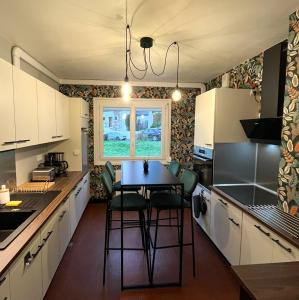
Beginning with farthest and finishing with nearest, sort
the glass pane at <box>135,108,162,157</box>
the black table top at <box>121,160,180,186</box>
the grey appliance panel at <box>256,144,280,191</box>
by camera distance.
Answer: the glass pane at <box>135,108,162,157</box> → the grey appliance panel at <box>256,144,280,191</box> → the black table top at <box>121,160,180,186</box>

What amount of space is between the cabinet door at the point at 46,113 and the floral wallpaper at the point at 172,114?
1503 millimetres

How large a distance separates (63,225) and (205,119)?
90.9 inches

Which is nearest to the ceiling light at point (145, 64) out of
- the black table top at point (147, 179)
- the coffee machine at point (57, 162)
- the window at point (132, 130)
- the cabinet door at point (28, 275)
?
the window at point (132, 130)

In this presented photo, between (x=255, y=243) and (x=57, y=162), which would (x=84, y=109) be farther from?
(x=255, y=243)

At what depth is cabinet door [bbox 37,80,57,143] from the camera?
2623 millimetres

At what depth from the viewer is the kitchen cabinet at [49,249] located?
76.1 inches

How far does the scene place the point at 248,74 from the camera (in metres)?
3.16

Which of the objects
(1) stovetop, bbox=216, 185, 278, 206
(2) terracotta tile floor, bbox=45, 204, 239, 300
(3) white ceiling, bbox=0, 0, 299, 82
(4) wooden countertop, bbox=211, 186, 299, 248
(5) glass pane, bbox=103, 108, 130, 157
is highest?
(3) white ceiling, bbox=0, 0, 299, 82

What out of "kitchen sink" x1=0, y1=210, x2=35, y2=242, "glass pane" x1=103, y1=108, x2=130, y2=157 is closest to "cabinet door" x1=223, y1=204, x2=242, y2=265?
"kitchen sink" x1=0, y1=210, x2=35, y2=242

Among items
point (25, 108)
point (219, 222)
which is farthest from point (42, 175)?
point (219, 222)

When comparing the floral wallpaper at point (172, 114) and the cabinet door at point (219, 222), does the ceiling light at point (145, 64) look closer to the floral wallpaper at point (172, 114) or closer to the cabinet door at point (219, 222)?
the floral wallpaper at point (172, 114)

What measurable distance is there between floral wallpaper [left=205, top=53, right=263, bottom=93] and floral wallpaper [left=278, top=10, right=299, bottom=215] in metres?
0.96

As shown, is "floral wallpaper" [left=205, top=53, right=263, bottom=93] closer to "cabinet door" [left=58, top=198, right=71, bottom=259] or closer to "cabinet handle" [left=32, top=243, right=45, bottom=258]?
"cabinet door" [left=58, top=198, right=71, bottom=259]

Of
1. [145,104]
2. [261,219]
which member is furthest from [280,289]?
[145,104]
